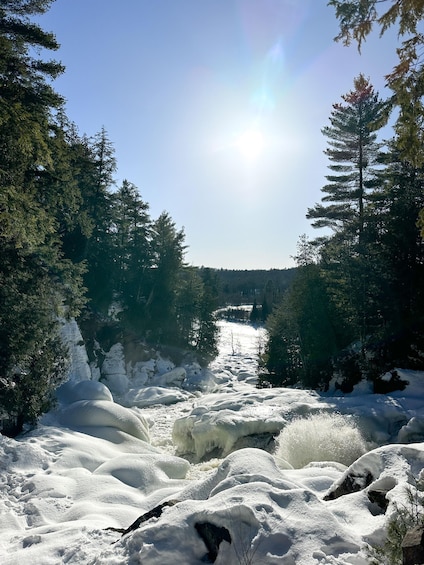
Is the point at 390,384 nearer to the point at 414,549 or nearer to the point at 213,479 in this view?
the point at 213,479

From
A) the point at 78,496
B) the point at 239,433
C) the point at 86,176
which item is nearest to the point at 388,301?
the point at 239,433

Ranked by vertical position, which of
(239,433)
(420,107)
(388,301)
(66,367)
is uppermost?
(420,107)

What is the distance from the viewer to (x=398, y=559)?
2.81 m

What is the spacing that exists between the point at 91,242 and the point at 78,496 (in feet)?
77.3

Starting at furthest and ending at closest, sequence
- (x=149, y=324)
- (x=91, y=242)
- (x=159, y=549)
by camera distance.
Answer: (x=149, y=324) < (x=91, y=242) < (x=159, y=549)

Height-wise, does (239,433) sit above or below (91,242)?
below

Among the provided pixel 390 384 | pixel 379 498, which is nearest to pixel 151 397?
pixel 390 384

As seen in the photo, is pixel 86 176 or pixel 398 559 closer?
pixel 398 559

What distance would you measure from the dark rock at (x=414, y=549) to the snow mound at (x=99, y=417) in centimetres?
1047

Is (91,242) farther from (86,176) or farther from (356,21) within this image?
(356,21)

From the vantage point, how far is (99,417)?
11.9 meters

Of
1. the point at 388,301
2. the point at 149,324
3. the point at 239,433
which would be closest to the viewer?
the point at 239,433

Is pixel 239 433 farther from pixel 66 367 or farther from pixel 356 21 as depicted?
pixel 356 21

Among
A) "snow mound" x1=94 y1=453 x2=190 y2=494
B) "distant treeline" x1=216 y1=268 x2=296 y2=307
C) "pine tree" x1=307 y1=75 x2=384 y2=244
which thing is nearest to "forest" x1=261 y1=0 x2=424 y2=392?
"pine tree" x1=307 y1=75 x2=384 y2=244
